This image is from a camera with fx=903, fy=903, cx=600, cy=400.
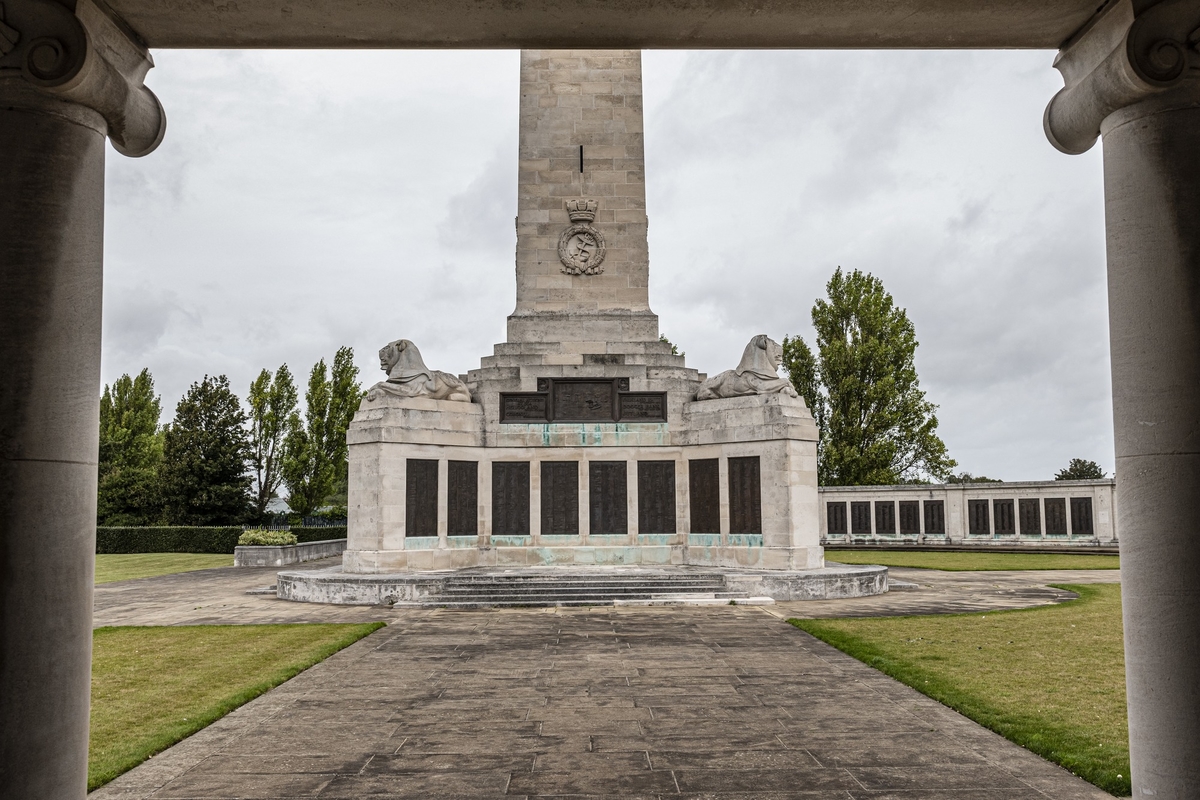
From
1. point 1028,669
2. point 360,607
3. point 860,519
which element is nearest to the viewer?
point 1028,669

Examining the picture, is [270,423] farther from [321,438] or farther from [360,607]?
[360,607]

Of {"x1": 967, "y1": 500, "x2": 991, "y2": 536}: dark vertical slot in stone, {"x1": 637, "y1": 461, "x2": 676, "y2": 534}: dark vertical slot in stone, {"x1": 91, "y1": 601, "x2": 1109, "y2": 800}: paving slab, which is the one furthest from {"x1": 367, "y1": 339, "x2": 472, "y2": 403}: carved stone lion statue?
{"x1": 967, "y1": 500, "x2": 991, "y2": 536}: dark vertical slot in stone

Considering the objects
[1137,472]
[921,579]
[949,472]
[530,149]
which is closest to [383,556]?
[530,149]

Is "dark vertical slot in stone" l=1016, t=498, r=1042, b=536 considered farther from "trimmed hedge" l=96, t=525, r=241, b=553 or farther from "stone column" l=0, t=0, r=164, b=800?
"stone column" l=0, t=0, r=164, b=800

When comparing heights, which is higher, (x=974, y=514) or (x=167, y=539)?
(x=974, y=514)

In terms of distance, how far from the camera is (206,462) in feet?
141

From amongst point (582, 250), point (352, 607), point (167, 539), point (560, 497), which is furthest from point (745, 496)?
point (167, 539)

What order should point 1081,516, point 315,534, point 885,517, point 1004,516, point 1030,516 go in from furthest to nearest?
point 315,534 → point 885,517 → point 1004,516 → point 1030,516 → point 1081,516

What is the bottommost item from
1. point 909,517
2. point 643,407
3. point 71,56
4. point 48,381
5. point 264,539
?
point 264,539

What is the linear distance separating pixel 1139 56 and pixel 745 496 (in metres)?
16.6

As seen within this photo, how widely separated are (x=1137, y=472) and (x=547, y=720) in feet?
18.3

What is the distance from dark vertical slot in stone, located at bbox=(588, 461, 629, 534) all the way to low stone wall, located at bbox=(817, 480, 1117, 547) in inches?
743

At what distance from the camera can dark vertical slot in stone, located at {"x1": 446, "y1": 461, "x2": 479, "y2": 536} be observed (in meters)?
21.3

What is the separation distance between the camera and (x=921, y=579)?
75.0 feet
